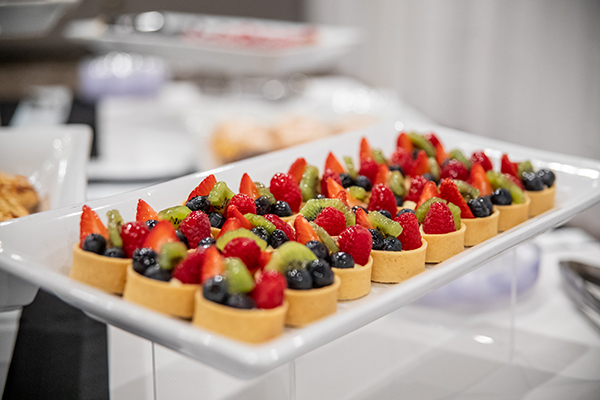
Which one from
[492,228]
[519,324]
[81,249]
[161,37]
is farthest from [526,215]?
[161,37]

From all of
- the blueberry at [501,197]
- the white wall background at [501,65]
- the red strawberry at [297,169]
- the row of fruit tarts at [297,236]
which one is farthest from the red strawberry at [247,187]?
the white wall background at [501,65]

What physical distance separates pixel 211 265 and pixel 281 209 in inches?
17.6

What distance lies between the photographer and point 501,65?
134 inches

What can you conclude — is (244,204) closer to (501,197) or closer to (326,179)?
(326,179)

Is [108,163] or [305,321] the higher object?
[305,321]

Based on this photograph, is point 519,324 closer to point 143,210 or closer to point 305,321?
point 305,321

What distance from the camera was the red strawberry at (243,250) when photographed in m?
1.14

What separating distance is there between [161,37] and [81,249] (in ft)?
9.49

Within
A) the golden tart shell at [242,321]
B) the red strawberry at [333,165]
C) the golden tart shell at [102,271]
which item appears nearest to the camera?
the golden tart shell at [242,321]

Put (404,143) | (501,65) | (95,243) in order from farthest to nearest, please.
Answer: (501,65)
(404,143)
(95,243)

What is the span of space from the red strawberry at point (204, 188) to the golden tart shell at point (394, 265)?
0.45 metres

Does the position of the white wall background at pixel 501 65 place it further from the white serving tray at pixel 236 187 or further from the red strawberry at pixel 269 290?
the red strawberry at pixel 269 290

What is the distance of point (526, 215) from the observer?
68.1 inches

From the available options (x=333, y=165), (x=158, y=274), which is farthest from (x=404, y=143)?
(x=158, y=274)
